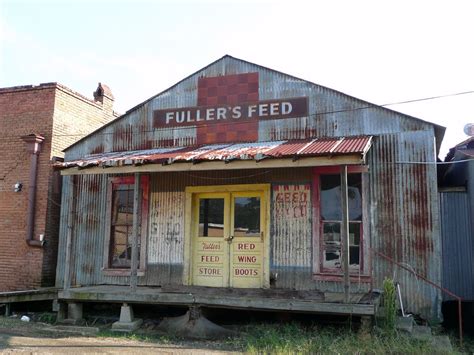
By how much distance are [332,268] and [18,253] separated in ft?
25.2

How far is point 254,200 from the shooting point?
422 inches

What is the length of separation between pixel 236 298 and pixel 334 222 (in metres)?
2.52

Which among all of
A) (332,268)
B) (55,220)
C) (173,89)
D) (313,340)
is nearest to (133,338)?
(313,340)

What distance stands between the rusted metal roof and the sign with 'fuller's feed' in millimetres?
647

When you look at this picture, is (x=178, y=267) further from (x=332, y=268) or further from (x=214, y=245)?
(x=332, y=268)

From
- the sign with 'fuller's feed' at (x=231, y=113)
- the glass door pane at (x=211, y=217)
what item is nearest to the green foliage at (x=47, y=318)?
the glass door pane at (x=211, y=217)

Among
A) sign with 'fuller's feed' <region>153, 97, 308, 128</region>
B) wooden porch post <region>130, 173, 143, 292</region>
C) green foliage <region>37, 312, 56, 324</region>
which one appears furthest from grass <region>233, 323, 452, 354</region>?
green foliage <region>37, 312, 56, 324</region>

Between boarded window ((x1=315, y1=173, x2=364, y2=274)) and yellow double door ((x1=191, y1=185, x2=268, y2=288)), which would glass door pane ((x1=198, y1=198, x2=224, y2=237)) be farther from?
boarded window ((x1=315, y1=173, x2=364, y2=274))

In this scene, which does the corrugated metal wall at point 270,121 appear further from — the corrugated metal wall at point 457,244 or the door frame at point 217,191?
the corrugated metal wall at point 457,244

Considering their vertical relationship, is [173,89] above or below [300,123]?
above

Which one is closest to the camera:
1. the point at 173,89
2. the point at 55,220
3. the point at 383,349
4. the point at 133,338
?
the point at 383,349

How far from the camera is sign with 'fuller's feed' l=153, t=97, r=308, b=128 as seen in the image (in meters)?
10.6

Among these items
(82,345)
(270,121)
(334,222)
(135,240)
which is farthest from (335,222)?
(82,345)

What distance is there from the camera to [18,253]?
12.4 meters
